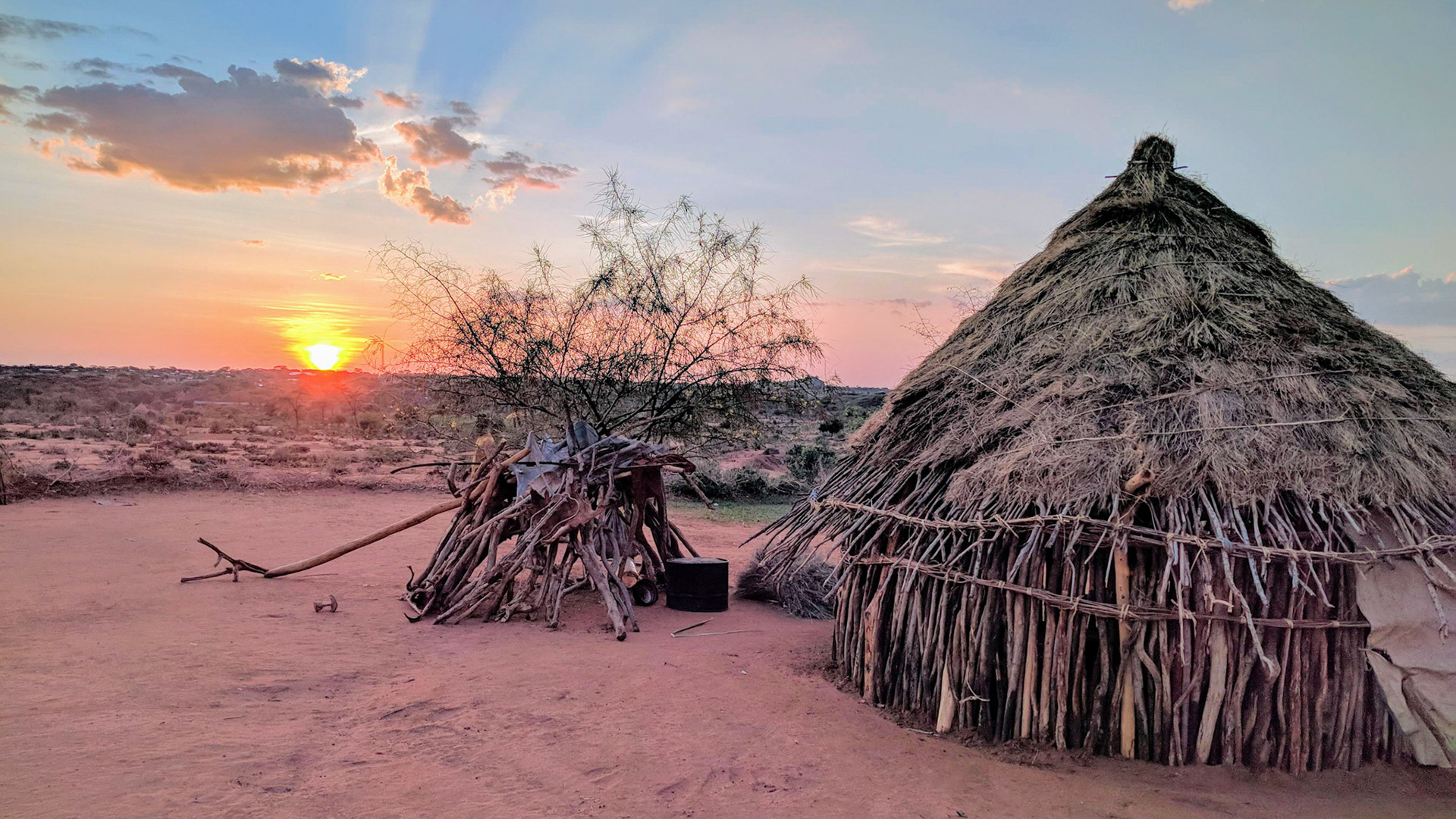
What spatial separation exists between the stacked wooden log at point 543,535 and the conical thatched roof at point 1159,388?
2.76 metres

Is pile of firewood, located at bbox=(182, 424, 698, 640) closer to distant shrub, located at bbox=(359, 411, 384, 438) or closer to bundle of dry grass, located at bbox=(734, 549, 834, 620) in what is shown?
bundle of dry grass, located at bbox=(734, 549, 834, 620)

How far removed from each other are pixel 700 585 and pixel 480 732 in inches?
152

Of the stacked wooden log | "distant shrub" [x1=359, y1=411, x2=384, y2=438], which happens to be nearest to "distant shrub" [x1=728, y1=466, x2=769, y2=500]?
the stacked wooden log

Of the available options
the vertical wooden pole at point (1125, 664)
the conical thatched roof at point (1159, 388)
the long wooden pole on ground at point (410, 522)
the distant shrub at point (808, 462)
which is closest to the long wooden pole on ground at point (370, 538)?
the long wooden pole on ground at point (410, 522)

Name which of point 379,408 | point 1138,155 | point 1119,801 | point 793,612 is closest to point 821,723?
point 1119,801

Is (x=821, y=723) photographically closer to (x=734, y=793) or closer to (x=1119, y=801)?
(x=734, y=793)

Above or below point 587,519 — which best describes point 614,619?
below

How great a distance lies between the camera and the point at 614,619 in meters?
8.16

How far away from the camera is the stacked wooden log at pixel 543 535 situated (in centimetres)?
870

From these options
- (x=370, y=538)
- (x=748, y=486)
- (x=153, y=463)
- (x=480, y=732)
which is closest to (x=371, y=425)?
(x=153, y=463)

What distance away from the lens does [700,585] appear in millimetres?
9336

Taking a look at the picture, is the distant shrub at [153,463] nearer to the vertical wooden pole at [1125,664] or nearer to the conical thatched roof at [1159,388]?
the conical thatched roof at [1159,388]

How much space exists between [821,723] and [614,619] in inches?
110

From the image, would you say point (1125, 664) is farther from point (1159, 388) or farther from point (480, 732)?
point (480, 732)
